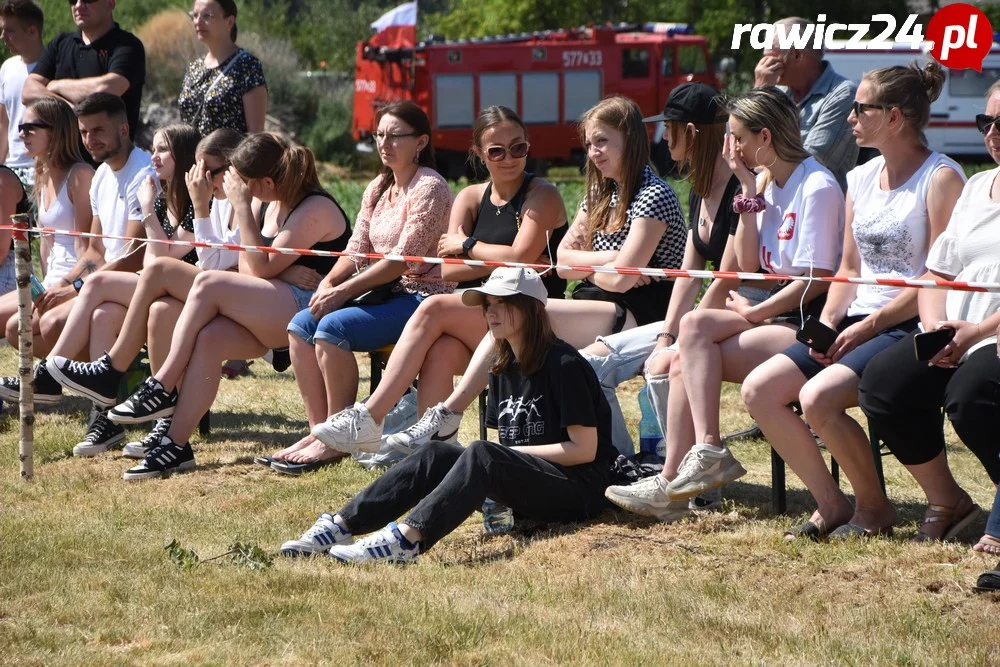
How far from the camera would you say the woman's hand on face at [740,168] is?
5.19 m

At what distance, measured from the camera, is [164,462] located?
20.4 feet

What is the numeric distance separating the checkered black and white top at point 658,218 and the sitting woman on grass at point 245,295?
143 cm

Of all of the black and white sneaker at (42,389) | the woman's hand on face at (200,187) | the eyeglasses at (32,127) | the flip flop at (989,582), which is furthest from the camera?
the eyeglasses at (32,127)

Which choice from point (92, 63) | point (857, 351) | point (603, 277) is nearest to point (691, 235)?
point (603, 277)

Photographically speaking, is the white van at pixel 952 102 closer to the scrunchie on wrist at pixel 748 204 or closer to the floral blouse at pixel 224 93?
the floral blouse at pixel 224 93

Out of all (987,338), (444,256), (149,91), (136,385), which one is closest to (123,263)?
(136,385)

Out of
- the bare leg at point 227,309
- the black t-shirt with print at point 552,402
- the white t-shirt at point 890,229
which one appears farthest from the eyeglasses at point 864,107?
the bare leg at point 227,309

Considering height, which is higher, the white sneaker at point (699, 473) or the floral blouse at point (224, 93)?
the floral blouse at point (224, 93)

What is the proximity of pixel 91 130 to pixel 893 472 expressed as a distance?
4.55 meters

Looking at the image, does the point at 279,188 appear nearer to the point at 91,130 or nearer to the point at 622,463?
the point at 91,130

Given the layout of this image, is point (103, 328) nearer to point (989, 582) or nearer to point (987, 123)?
point (987, 123)

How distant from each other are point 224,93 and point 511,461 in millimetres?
4184

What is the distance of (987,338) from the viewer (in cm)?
441

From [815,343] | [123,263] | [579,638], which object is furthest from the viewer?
[123,263]
